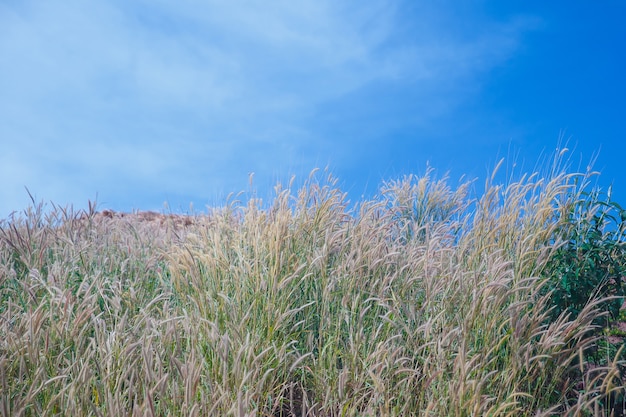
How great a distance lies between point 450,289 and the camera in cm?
371

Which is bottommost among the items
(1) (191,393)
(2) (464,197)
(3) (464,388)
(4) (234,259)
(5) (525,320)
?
(1) (191,393)

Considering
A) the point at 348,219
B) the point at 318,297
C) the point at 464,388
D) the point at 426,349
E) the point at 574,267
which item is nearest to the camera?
the point at 464,388

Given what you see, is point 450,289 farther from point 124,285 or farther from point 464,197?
point 464,197

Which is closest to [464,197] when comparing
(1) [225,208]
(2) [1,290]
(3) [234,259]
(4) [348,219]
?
→ (4) [348,219]

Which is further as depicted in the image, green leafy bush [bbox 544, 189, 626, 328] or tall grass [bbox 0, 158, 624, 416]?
green leafy bush [bbox 544, 189, 626, 328]

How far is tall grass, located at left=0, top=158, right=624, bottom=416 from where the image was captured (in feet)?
9.07

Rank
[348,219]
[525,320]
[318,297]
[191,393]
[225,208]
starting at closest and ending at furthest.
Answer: [191,393]
[525,320]
[318,297]
[348,219]
[225,208]

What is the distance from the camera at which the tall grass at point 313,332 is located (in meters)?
2.76

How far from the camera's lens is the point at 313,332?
3.69m

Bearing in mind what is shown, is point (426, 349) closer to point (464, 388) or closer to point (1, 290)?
point (464, 388)

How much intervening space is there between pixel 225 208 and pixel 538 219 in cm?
271

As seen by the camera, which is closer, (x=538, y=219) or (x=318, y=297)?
(x=318, y=297)

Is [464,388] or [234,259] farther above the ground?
[234,259]

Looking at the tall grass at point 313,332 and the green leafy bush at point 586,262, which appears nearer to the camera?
the tall grass at point 313,332
